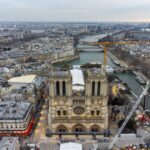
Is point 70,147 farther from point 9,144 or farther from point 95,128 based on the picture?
point 95,128

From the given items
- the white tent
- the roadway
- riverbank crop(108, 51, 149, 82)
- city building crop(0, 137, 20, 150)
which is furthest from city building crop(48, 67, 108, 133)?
riverbank crop(108, 51, 149, 82)

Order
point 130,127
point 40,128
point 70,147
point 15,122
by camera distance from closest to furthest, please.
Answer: point 70,147 < point 15,122 < point 130,127 < point 40,128

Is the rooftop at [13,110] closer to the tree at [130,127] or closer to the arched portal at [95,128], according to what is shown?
the arched portal at [95,128]

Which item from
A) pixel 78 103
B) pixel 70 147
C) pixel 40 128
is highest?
→ pixel 78 103

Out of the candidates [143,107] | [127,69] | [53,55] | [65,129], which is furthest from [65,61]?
[65,129]

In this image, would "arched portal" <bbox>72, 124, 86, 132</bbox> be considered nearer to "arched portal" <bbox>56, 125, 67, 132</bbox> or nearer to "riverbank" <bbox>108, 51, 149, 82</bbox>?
"arched portal" <bbox>56, 125, 67, 132</bbox>

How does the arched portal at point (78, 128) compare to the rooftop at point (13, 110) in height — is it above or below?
below

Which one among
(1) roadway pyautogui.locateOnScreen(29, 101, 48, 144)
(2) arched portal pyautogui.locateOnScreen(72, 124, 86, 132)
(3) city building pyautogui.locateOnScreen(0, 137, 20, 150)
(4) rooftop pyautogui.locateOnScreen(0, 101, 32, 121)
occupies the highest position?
(4) rooftop pyautogui.locateOnScreen(0, 101, 32, 121)

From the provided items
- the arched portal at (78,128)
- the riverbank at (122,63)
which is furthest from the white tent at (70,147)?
the riverbank at (122,63)

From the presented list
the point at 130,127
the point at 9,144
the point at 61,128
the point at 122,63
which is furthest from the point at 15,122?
the point at 122,63
